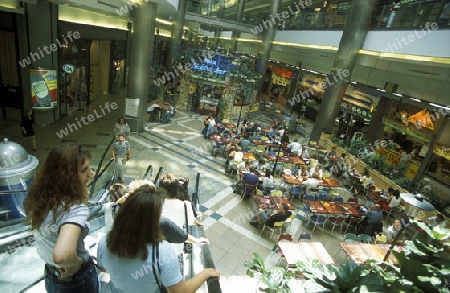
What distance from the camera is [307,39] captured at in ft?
55.6

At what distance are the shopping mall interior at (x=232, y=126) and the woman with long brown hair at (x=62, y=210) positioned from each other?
1.07 meters

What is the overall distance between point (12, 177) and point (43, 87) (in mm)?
5796

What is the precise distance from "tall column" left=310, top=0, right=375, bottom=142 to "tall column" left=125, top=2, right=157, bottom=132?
9.04 m

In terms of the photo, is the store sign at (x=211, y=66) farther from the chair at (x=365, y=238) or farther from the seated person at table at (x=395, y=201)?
the chair at (x=365, y=238)

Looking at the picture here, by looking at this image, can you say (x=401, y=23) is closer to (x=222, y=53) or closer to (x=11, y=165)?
(x=222, y=53)

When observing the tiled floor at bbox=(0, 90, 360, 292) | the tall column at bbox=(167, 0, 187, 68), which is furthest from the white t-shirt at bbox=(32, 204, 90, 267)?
the tall column at bbox=(167, 0, 187, 68)

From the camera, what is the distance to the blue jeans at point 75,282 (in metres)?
1.80

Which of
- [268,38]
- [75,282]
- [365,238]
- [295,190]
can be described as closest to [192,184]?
[295,190]

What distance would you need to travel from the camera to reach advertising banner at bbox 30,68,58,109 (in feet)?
30.8

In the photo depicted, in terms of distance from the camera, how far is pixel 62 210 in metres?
1.68

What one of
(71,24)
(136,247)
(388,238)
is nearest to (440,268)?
(136,247)

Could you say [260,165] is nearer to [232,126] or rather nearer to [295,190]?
[295,190]

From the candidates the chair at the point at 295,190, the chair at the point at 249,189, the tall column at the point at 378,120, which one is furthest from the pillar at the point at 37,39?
the tall column at the point at 378,120

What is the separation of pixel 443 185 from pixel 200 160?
10301 millimetres
